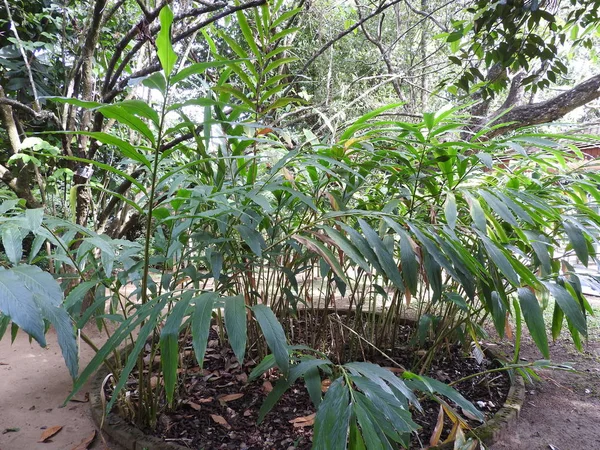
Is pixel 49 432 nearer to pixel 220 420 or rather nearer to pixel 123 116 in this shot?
pixel 220 420

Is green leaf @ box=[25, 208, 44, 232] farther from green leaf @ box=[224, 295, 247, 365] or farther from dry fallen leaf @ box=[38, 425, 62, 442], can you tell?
dry fallen leaf @ box=[38, 425, 62, 442]

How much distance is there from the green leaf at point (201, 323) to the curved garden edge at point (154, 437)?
48 cm

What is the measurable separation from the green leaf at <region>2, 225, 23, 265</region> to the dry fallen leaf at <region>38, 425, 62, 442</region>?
2.01 feet

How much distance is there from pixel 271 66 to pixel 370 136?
1.14ft

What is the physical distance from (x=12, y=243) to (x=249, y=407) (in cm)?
76

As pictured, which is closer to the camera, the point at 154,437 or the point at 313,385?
the point at 313,385

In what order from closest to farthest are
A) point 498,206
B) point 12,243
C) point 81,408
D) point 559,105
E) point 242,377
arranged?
point 12,243
point 498,206
point 81,408
point 242,377
point 559,105

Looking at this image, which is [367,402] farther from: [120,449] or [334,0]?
[334,0]

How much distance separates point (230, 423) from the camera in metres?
1.01

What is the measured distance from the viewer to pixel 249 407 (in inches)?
42.9

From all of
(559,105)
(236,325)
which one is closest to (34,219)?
(236,325)

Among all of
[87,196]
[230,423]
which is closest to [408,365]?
[230,423]

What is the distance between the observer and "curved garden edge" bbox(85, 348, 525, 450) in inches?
33.9

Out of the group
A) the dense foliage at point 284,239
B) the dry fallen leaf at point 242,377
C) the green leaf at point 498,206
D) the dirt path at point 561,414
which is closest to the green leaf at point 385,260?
the dense foliage at point 284,239
